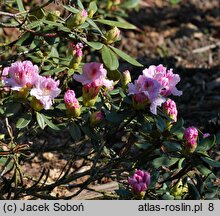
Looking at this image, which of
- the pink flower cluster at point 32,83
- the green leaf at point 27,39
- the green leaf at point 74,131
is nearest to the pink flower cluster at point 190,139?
the green leaf at point 74,131

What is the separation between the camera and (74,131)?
216cm

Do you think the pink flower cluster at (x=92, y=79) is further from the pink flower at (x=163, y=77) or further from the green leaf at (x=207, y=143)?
the green leaf at (x=207, y=143)

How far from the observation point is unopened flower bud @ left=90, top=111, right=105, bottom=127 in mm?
2184

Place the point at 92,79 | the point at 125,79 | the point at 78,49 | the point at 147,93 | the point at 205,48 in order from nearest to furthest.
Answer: the point at 147,93 → the point at 92,79 → the point at 125,79 → the point at 78,49 → the point at 205,48

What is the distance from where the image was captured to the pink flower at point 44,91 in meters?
2.07

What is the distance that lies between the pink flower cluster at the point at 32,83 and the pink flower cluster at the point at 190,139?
1.51ft

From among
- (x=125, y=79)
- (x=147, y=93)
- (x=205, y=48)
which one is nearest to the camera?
(x=147, y=93)

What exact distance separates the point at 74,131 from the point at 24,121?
6.8 inches

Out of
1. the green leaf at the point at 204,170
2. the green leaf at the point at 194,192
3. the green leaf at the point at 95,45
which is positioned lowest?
the green leaf at the point at 194,192

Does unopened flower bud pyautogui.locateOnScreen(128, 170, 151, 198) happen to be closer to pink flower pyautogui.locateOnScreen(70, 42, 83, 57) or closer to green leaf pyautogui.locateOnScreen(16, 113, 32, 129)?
green leaf pyautogui.locateOnScreen(16, 113, 32, 129)

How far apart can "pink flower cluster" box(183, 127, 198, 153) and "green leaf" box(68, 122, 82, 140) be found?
1.18 ft

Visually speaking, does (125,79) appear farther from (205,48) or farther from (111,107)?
(205,48)

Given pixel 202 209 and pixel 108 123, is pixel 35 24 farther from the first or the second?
pixel 202 209

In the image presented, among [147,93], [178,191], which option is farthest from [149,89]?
[178,191]
